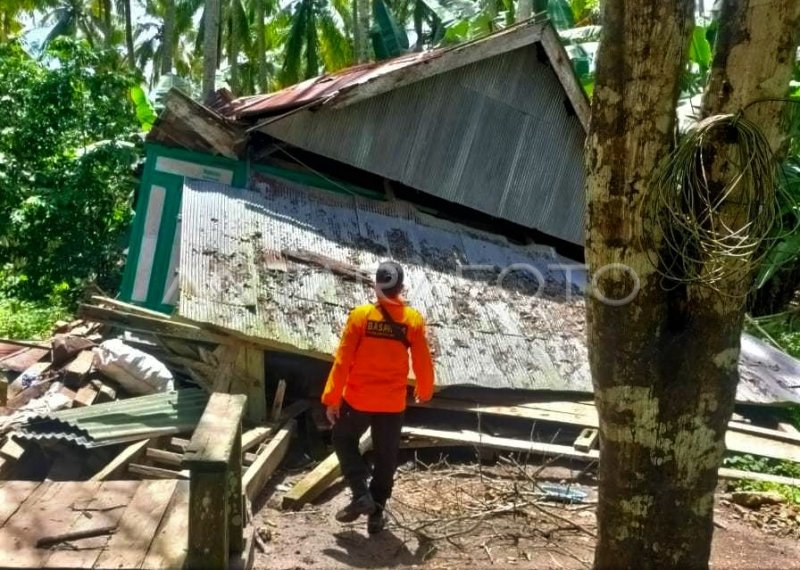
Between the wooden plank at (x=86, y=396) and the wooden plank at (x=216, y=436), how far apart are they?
2.95 m

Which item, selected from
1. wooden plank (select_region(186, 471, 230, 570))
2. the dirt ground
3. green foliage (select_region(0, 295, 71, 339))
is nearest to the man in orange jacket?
the dirt ground

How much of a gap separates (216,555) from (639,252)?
6.52 ft

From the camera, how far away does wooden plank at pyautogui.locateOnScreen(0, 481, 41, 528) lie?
3843mm

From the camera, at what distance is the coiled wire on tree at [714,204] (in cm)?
317

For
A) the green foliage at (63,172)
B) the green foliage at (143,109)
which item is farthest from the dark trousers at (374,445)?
the green foliage at (143,109)

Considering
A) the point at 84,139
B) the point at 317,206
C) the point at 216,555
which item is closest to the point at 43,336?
the point at 84,139

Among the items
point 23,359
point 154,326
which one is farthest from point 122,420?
point 23,359

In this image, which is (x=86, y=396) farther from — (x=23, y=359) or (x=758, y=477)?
(x=758, y=477)

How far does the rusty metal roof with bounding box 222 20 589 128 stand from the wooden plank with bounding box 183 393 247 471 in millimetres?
5236

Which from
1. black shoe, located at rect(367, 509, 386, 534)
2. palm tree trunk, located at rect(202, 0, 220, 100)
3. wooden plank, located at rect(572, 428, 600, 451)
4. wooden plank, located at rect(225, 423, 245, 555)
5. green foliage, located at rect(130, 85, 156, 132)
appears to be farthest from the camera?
palm tree trunk, located at rect(202, 0, 220, 100)

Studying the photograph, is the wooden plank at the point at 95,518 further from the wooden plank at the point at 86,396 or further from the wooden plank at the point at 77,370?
the wooden plank at the point at 77,370

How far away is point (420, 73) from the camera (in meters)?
9.09

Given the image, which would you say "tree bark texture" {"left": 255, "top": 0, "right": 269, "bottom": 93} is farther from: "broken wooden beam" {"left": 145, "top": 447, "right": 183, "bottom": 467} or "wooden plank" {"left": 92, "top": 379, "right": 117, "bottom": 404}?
"broken wooden beam" {"left": 145, "top": 447, "right": 183, "bottom": 467}

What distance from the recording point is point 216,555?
3178mm
